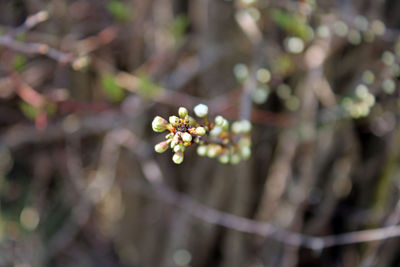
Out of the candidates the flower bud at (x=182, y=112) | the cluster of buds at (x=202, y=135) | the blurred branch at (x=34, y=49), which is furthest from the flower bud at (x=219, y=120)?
the blurred branch at (x=34, y=49)

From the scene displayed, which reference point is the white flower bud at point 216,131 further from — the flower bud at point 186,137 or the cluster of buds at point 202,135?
the flower bud at point 186,137

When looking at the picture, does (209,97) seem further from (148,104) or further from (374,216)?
(374,216)

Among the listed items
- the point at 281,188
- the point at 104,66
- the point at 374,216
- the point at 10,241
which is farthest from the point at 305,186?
the point at 10,241

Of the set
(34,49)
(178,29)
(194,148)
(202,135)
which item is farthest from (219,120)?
(194,148)

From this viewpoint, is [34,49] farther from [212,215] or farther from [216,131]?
[212,215]

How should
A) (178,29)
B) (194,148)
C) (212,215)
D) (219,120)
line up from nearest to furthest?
(219,120), (178,29), (212,215), (194,148)

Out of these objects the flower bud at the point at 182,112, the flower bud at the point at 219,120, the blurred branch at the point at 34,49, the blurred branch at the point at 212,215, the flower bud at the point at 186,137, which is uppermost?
the flower bud at the point at 182,112

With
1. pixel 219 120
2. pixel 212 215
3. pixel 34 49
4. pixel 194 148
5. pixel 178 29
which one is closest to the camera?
pixel 219 120
